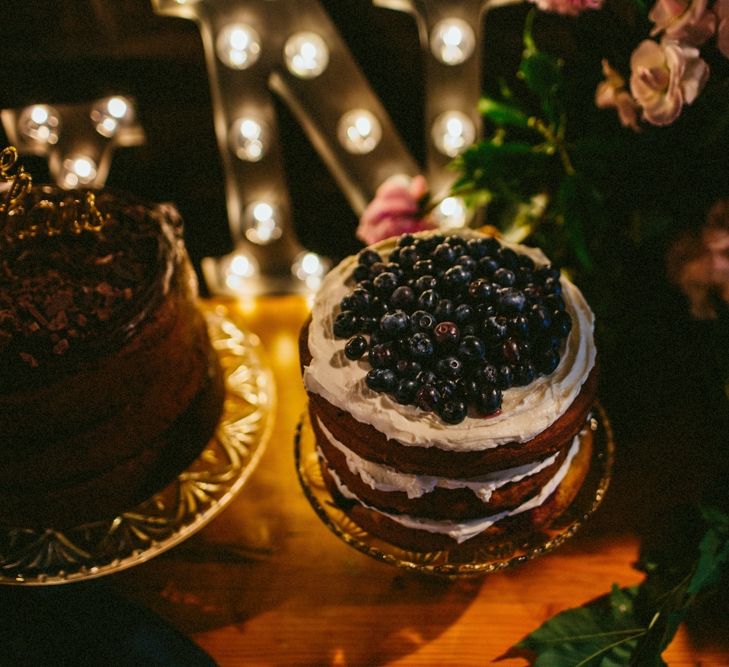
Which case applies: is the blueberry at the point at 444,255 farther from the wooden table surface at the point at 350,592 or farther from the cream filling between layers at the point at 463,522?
the wooden table surface at the point at 350,592

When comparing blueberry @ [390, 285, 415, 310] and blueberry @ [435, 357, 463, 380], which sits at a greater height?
blueberry @ [390, 285, 415, 310]

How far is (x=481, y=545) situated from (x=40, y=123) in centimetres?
159

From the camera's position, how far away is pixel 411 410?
1.10 meters

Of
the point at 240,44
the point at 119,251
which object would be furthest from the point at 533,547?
the point at 240,44

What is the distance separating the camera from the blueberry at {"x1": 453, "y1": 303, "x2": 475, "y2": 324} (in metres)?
1.15

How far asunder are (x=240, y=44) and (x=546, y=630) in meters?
1.48

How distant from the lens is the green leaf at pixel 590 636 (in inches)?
46.8

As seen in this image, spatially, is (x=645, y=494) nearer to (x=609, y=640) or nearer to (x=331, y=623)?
(x=609, y=640)

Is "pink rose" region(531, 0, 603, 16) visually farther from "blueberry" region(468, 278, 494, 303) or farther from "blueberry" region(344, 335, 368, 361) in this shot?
"blueberry" region(344, 335, 368, 361)

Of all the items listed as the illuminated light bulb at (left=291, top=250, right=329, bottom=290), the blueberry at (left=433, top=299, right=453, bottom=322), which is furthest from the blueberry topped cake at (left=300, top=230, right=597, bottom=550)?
the illuminated light bulb at (left=291, top=250, right=329, bottom=290)

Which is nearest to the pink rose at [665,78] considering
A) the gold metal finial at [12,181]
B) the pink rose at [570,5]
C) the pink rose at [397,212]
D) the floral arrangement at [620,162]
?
the floral arrangement at [620,162]

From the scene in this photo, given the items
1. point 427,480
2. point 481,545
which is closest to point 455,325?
point 427,480

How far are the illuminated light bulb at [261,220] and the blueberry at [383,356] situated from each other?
0.96 metres

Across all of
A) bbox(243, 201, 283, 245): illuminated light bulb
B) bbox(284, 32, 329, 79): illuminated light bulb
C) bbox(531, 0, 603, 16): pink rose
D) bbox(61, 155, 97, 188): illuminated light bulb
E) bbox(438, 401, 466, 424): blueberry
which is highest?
bbox(531, 0, 603, 16): pink rose
